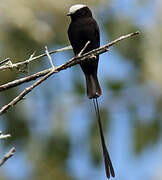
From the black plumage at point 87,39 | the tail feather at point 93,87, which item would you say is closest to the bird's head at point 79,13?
the black plumage at point 87,39

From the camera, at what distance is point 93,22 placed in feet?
10.4

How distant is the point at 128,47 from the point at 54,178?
151cm

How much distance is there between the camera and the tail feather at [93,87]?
9.39 feet

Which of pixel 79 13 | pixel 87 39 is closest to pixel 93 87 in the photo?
pixel 87 39

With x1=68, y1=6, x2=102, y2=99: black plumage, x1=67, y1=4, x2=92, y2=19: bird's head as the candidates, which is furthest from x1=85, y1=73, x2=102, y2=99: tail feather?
x1=67, y1=4, x2=92, y2=19: bird's head

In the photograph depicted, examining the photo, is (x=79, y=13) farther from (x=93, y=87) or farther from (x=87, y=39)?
(x=93, y=87)

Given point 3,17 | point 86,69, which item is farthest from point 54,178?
point 86,69

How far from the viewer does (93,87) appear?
2.99m

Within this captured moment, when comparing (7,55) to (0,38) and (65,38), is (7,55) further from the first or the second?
(65,38)

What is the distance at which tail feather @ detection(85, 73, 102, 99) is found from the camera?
2.86 meters

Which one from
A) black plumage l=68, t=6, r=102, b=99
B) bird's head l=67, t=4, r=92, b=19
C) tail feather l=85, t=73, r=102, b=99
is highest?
bird's head l=67, t=4, r=92, b=19

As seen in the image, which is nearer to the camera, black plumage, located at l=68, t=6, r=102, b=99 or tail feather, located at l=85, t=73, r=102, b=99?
tail feather, located at l=85, t=73, r=102, b=99

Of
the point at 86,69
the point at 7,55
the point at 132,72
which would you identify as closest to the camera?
the point at 86,69

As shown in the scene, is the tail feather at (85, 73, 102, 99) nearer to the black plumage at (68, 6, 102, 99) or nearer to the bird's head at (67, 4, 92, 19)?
the black plumage at (68, 6, 102, 99)
